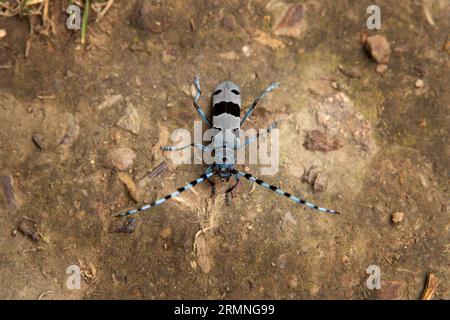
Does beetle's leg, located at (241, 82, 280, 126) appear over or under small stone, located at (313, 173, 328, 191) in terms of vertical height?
over

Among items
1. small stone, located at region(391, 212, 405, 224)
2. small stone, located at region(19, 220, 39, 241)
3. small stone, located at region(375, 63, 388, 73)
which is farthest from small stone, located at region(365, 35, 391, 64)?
small stone, located at region(19, 220, 39, 241)

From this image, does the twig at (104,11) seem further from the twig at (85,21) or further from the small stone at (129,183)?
the small stone at (129,183)

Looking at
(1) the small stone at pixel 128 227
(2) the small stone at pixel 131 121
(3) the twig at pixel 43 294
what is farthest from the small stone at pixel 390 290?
(3) the twig at pixel 43 294

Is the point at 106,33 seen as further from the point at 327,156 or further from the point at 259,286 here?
the point at 259,286

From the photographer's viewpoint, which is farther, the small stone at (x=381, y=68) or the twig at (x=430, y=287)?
the small stone at (x=381, y=68)

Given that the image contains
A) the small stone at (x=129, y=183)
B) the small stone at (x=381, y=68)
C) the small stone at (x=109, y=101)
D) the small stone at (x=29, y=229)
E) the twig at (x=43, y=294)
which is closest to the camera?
the twig at (x=43, y=294)

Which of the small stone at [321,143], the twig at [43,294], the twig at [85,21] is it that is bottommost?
the twig at [43,294]

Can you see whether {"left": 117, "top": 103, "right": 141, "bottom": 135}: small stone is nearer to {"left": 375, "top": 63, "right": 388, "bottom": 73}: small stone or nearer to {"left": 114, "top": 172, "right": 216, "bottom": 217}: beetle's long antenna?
{"left": 114, "top": 172, "right": 216, "bottom": 217}: beetle's long antenna
